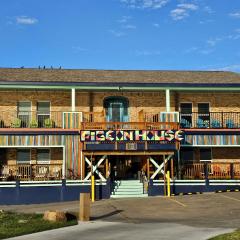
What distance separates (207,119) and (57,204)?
11657 mm

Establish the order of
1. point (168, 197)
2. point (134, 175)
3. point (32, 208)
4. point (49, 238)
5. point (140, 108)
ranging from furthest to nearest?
point (140, 108)
point (134, 175)
point (168, 197)
point (32, 208)
point (49, 238)

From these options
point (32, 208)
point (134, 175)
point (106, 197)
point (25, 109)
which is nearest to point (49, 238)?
point (32, 208)

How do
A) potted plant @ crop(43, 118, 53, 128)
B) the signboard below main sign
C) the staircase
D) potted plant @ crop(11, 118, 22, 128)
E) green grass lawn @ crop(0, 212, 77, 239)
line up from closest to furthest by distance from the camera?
green grass lawn @ crop(0, 212, 77, 239) → the staircase → the signboard below main sign → potted plant @ crop(11, 118, 22, 128) → potted plant @ crop(43, 118, 53, 128)

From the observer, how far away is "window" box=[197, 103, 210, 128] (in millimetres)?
29188

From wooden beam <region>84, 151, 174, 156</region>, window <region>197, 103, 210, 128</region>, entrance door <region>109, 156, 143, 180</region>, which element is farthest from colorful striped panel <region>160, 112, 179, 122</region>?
entrance door <region>109, 156, 143, 180</region>

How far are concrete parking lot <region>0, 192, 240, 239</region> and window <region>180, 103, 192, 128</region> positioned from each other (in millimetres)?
5487

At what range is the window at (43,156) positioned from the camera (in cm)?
2919

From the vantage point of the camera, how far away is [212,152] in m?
30.0

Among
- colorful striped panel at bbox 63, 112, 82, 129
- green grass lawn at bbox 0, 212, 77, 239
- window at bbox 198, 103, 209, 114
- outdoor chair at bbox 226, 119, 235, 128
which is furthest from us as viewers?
window at bbox 198, 103, 209, 114

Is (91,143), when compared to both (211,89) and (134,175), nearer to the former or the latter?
(134,175)

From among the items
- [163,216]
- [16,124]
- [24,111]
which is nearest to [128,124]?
[16,124]

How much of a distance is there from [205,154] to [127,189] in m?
6.77

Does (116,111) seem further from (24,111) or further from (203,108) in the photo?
(24,111)

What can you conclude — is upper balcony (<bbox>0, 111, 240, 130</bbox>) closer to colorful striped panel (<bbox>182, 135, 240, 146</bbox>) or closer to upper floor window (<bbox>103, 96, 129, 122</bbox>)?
colorful striped panel (<bbox>182, 135, 240, 146</bbox>)
